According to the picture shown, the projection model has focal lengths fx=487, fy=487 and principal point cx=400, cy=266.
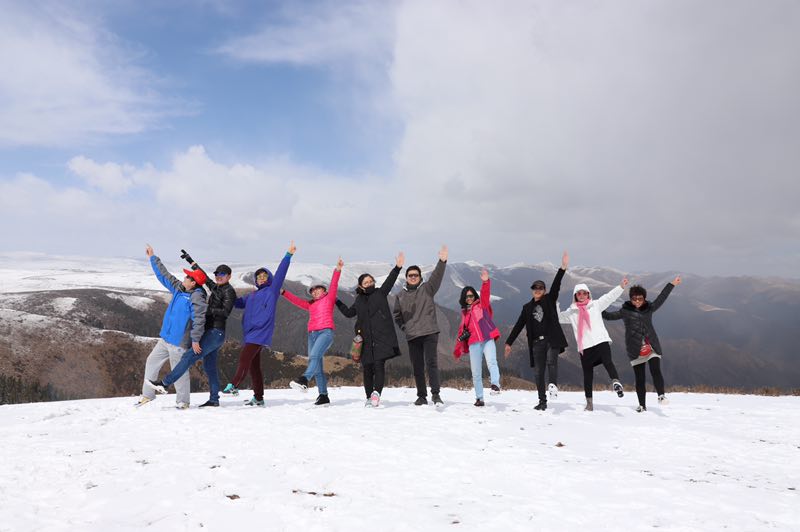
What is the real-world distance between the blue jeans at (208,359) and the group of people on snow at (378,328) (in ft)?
0.06

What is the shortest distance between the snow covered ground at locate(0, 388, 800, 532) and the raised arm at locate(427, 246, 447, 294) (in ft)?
7.95

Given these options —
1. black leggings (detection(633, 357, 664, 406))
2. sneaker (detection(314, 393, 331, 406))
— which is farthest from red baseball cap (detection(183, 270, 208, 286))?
black leggings (detection(633, 357, 664, 406))

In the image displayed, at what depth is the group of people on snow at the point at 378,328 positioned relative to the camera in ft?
30.3

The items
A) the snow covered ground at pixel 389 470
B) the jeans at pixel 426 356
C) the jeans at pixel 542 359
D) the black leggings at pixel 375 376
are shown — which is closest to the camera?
the snow covered ground at pixel 389 470

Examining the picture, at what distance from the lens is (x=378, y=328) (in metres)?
9.63

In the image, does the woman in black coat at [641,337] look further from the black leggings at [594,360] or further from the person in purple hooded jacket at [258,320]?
the person in purple hooded jacket at [258,320]

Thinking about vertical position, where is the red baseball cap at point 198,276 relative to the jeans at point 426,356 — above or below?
above

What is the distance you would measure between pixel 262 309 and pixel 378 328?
2.34 m

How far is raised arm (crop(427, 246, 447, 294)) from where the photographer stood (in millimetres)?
9141

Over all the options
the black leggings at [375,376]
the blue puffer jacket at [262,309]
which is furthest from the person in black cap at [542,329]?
the blue puffer jacket at [262,309]

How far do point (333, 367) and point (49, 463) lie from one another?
130ft

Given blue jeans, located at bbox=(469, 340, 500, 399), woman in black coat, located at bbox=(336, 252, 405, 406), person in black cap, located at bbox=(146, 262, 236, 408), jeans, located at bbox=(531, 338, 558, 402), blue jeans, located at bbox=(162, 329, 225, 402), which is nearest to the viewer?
blue jeans, located at bbox=(162, 329, 225, 402)

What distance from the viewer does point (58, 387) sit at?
124 feet

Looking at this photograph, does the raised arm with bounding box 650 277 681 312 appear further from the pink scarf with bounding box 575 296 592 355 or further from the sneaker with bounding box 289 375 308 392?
the sneaker with bounding box 289 375 308 392
